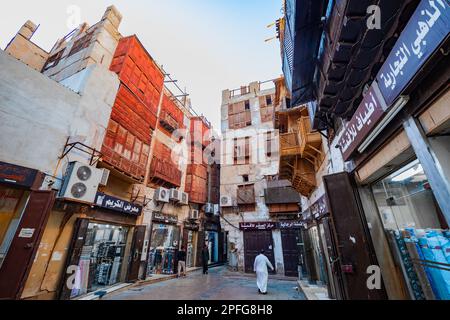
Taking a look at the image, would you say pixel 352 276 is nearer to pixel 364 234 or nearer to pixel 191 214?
pixel 364 234

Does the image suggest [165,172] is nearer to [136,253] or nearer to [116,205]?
[116,205]

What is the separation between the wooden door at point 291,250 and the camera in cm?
1526

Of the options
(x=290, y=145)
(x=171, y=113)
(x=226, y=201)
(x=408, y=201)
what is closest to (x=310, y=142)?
(x=290, y=145)

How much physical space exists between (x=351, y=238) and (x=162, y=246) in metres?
13.5

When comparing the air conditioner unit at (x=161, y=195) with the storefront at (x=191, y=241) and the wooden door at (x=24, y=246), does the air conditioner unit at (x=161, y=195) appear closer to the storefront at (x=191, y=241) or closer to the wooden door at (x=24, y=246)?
the storefront at (x=191, y=241)

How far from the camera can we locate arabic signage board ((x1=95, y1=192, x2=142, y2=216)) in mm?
9180

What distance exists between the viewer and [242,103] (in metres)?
24.8

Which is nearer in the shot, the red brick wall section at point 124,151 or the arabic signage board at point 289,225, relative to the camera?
the red brick wall section at point 124,151

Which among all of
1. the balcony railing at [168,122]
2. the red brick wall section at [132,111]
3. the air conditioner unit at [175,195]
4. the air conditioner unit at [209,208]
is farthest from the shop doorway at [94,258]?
the air conditioner unit at [209,208]

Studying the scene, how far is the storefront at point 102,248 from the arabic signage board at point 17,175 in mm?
1665

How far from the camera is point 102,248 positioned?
10406 mm

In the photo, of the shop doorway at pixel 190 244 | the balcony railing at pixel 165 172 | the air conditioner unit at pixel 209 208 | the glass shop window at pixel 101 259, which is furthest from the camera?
the air conditioner unit at pixel 209 208

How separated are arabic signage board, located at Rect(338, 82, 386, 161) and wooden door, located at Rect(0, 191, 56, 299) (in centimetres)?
885
